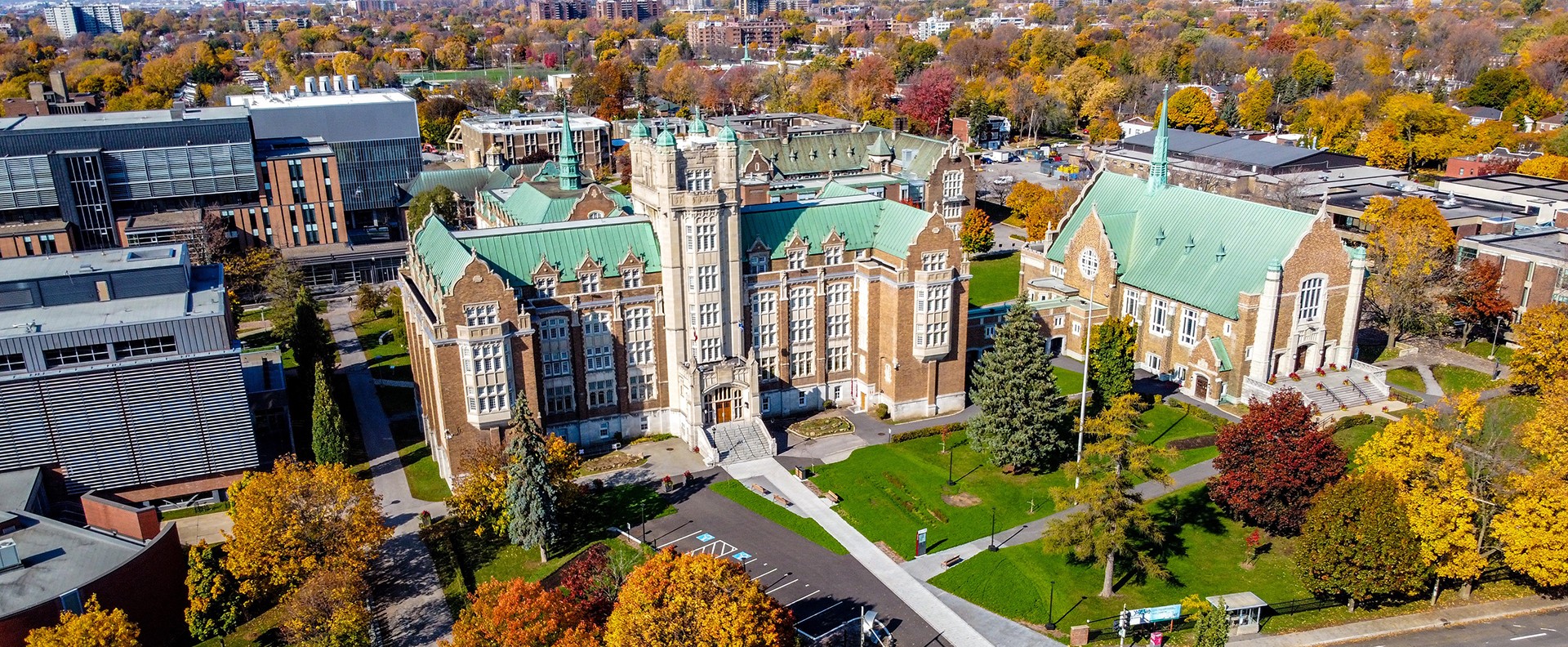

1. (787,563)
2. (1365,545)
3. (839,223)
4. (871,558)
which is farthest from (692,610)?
(839,223)

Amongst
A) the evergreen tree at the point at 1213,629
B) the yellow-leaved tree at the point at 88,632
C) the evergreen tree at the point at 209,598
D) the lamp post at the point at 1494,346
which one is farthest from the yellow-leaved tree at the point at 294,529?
the lamp post at the point at 1494,346

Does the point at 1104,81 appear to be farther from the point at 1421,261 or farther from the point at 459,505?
the point at 459,505

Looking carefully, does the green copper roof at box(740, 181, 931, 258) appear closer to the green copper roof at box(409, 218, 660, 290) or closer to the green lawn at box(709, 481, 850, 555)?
the green copper roof at box(409, 218, 660, 290)

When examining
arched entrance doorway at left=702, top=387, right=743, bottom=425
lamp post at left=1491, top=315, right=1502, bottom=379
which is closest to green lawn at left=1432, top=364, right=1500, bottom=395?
lamp post at left=1491, top=315, right=1502, bottom=379

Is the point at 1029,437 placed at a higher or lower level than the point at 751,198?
lower

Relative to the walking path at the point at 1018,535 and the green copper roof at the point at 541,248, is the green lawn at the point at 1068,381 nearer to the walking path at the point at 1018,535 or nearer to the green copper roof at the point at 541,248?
the walking path at the point at 1018,535

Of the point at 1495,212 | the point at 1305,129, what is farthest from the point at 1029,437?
the point at 1305,129

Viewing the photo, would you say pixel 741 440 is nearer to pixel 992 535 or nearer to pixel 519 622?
pixel 992 535
